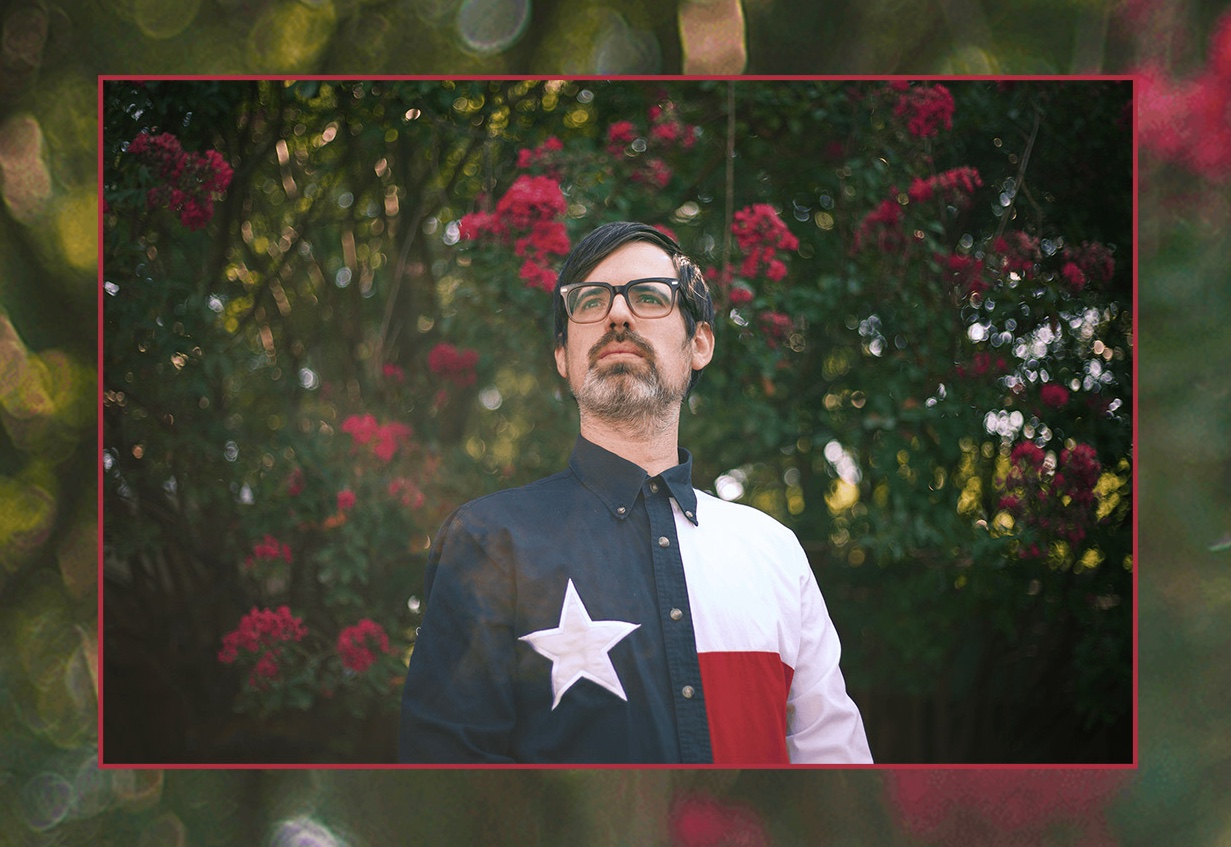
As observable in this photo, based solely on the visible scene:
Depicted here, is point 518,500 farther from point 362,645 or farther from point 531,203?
point 531,203

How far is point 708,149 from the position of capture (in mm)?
2146

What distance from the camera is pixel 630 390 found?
2.04m

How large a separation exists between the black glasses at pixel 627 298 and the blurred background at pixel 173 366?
1.03 ft

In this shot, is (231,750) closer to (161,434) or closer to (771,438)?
(161,434)

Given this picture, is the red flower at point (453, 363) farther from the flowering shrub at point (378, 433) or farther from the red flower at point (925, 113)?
the red flower at point (925, 113)

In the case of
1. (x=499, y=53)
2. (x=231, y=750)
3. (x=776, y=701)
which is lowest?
(x=231, y=750)

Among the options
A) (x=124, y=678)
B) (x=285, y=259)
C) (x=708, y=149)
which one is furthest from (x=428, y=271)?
(x=124, y=678)

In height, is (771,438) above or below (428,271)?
below

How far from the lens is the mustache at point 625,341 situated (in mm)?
2039

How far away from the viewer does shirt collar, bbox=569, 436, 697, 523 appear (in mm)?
2045

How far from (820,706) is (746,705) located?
0.16m

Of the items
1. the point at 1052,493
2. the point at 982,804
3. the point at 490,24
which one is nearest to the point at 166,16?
the point at 490,24

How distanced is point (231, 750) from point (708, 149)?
5.26ft

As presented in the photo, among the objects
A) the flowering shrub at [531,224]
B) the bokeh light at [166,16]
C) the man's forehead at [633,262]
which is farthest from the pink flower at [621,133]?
the bokeh light at [166,16]
